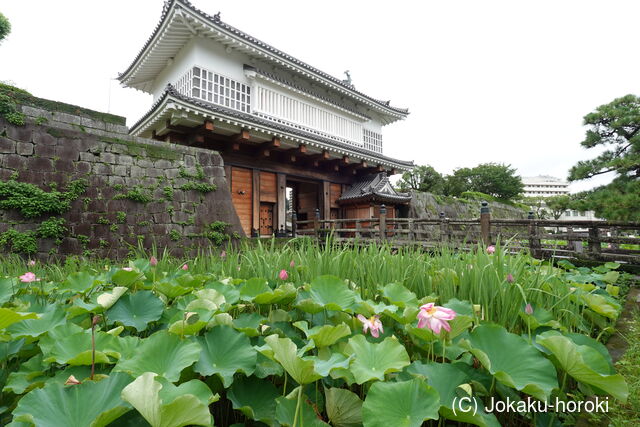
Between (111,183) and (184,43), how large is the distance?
5045 mm

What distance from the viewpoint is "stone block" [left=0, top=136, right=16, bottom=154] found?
455 cm

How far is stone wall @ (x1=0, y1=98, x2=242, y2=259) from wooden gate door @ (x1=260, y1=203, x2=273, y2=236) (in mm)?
2491

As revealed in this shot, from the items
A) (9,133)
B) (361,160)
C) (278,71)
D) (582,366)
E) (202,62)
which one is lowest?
(582,366)

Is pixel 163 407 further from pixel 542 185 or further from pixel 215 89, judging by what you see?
pixel 542 185

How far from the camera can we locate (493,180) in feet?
89.8

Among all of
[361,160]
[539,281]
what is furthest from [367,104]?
[539,281]

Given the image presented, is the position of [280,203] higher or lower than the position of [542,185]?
lower

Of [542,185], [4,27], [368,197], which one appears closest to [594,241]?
[368,197]

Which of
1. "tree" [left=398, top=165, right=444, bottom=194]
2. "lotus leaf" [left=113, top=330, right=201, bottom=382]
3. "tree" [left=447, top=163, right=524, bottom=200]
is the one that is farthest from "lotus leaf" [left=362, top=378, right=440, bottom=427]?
"tree" [left=447, top=163, right=524, bottom=200]

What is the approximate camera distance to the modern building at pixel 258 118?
298 inches

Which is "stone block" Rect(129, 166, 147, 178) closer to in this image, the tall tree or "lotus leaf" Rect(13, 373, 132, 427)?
"lotus leaf" Rect(13, 373, 132, 427)

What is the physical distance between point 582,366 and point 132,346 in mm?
1266

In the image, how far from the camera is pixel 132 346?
0.97 meters

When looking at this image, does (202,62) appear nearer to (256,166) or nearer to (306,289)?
(256,166)
